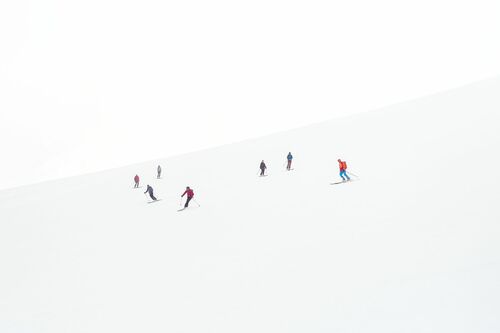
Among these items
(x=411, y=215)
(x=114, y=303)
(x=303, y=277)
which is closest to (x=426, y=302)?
(x=303, y=277)

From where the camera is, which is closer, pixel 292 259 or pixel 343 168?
pixel 292 259

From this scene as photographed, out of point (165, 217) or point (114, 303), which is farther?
point (165, 217)

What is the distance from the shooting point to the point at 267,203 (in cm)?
1517

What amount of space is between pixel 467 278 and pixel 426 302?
95 centimetres

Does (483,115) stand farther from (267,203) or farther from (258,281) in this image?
(258,281)

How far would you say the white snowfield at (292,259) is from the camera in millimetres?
5898

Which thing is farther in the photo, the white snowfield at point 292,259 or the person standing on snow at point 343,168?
the person standing on snow at point 343,168

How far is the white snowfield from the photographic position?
19.4ft

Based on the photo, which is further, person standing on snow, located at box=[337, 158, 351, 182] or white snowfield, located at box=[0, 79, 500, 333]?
person standing on snow, located at box=[337, 158, 351, 182]

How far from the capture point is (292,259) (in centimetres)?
845

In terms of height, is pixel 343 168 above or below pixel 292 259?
above

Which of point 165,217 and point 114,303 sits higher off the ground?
point 165,217

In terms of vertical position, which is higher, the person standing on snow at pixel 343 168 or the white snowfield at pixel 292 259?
the person standing on snow at pixel 343 168

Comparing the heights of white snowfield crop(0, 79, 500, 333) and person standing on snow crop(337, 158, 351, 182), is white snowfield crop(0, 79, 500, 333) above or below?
below
